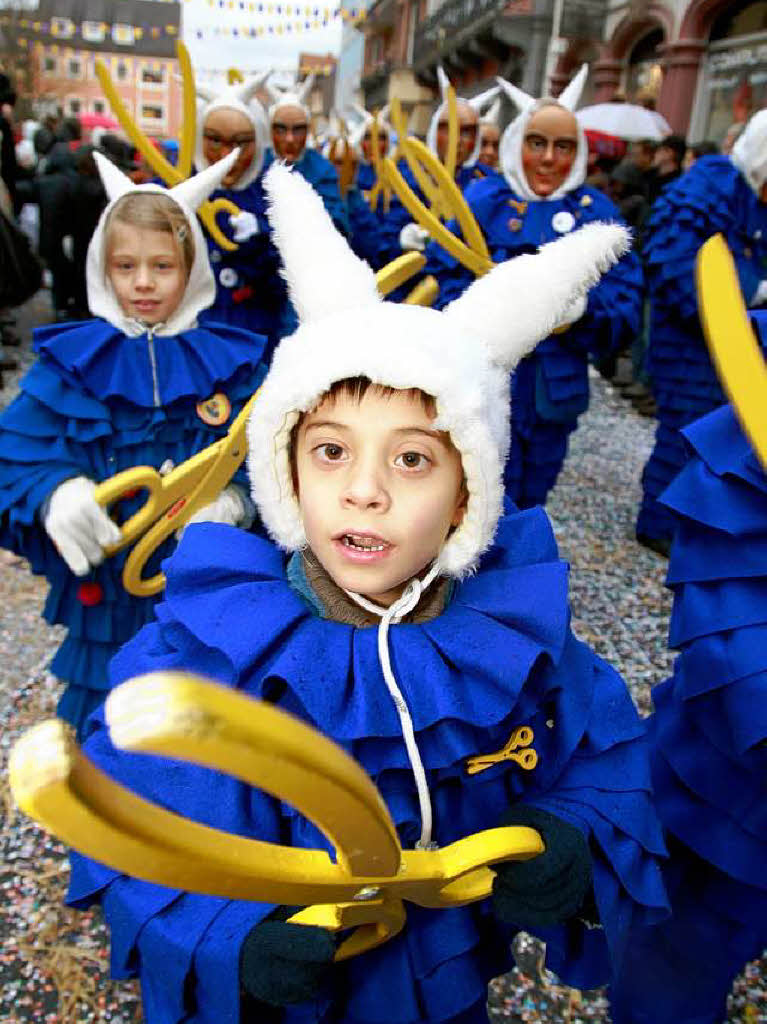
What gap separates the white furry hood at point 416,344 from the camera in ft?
3.22

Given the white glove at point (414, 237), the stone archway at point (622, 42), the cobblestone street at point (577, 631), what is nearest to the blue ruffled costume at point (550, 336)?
the cobblestone street at point (577, 631)

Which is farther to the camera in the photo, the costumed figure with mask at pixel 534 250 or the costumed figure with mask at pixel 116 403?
the costumed figure with mask at pixel 534 250

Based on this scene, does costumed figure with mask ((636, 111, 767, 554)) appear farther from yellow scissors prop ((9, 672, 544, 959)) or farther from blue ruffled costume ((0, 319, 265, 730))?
yellow scissors prop ((9, 672, 544, 959))

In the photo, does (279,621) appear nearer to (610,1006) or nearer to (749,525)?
(749,525)

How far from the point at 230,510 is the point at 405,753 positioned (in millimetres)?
959

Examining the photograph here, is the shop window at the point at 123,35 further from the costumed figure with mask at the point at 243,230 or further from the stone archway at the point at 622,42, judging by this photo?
the costumed figure with mask at the point at 243,230

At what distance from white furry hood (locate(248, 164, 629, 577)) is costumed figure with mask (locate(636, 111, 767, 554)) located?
235cm

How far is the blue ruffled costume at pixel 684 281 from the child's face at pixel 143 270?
2096 mm

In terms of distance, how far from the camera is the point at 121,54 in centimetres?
4062

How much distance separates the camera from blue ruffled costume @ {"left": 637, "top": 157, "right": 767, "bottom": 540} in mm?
3371

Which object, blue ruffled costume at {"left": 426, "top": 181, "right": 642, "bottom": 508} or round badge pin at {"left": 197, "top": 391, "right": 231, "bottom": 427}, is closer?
round badge pin at {"left": 197, "top": 391, "right": 231, "bottom": 427}

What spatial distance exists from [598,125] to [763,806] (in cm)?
758

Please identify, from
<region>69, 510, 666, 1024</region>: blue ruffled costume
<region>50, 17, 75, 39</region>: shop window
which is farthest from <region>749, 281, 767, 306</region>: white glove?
<region>50, 17, 75, 39</region>: shop window

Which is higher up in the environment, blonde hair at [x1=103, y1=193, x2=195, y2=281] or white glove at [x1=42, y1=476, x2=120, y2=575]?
blonde hair at [x1=103, y1=193, x2=195, y2=281]
